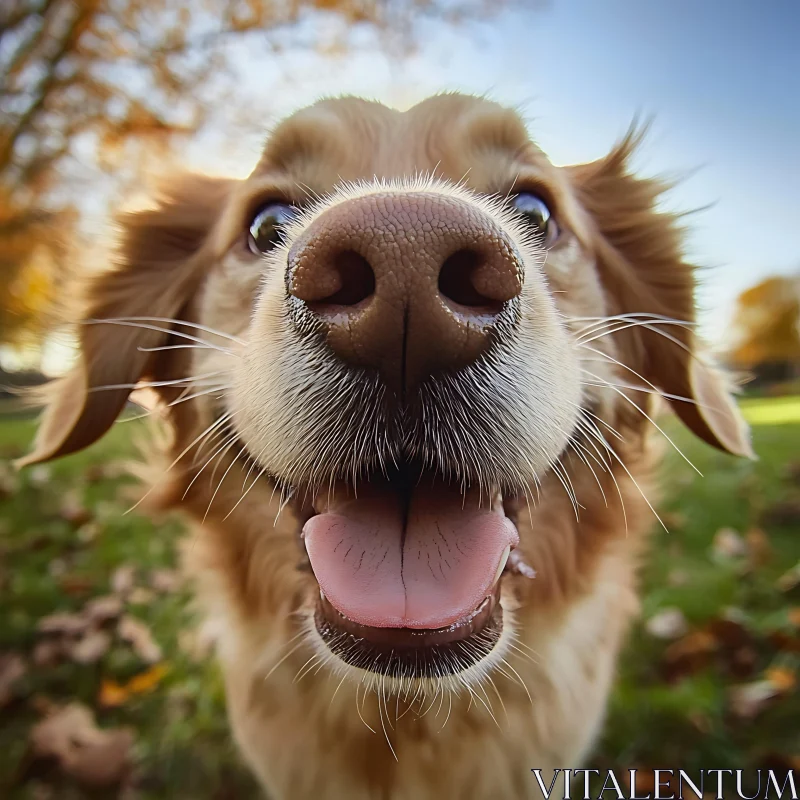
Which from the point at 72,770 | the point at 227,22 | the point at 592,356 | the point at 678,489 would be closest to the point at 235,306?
the point at 592,356

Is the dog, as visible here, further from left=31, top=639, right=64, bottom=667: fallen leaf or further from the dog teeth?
left=31, top=639, right=64, bottom=667: fallen leaf

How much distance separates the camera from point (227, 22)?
170 cm

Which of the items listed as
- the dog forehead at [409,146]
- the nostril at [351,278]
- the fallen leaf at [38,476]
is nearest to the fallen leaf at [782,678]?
the dog forehead at [409,146]

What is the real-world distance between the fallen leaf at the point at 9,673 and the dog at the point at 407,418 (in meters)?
0.74

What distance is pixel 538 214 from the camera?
1.17 m

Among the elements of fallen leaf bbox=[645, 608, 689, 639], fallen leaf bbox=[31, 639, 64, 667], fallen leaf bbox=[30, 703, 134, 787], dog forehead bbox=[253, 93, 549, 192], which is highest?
dog forehead bbox=[253, 93, 549, 192]

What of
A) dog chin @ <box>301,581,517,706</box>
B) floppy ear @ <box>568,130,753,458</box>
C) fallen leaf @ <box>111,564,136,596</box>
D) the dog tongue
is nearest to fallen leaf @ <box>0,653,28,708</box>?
fallen leaf @ <box>111,564,136,596</box>

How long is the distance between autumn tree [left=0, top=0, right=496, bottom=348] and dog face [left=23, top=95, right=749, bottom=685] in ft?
1.62

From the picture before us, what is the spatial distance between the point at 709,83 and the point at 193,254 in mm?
1331

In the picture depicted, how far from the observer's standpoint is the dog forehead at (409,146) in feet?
3.73

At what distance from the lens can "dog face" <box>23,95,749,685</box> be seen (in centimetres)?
72

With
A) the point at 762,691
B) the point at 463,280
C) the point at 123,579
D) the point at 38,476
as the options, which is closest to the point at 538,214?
the point at 463,280

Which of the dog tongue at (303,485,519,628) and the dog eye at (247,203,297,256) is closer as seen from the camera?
the dog tongue at (303,485,519,628)

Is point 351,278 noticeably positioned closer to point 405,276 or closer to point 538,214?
point 405,276
